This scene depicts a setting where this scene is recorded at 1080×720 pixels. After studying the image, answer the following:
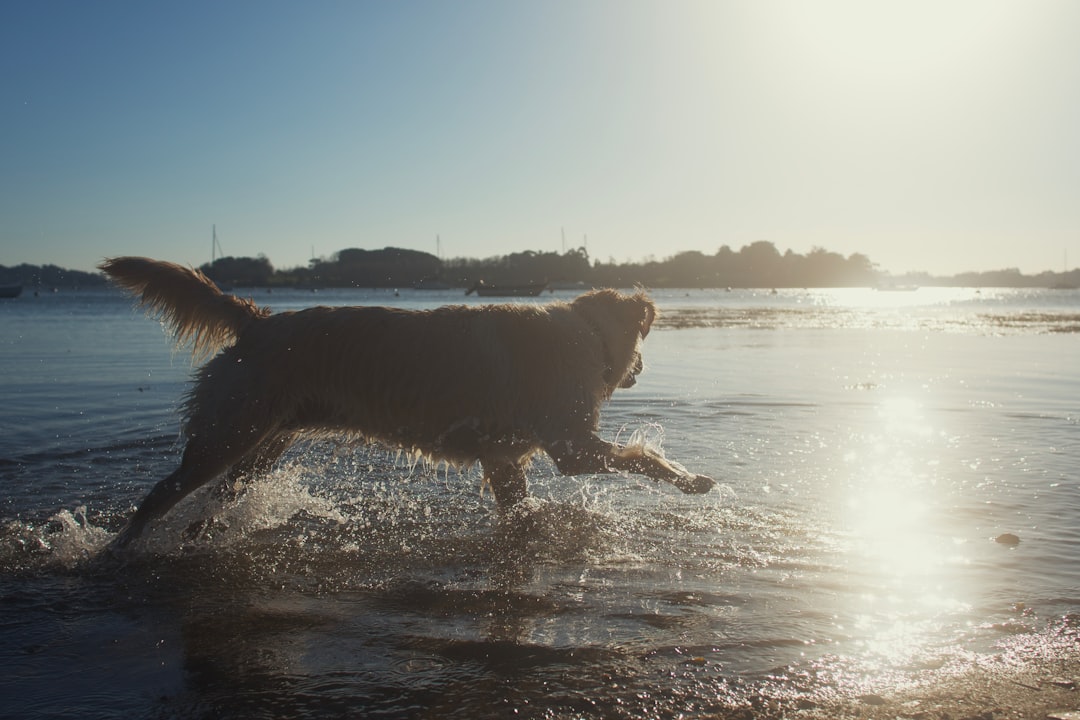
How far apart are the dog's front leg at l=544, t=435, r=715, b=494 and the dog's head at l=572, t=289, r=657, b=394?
2.72ft

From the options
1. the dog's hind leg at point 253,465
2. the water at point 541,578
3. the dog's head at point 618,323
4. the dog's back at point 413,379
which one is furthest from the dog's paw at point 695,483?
the dog's hind leg at point 253,465

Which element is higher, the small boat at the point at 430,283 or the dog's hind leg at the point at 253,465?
the small boat at the point at 430,283

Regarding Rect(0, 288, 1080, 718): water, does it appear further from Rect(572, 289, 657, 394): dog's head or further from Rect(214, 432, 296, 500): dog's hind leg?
Rect(572, 289, 657, 394): dog's head

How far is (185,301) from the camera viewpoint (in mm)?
5453

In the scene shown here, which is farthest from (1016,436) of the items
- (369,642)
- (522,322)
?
(369,642)

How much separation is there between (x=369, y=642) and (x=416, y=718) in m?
0.73

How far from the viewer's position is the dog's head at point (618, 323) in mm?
6043

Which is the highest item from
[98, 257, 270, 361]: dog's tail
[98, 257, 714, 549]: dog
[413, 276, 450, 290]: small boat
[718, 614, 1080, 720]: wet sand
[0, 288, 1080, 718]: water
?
[413, 276, 450, 290]: small boat

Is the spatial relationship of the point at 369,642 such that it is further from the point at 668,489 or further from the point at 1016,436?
the point at 1016,436

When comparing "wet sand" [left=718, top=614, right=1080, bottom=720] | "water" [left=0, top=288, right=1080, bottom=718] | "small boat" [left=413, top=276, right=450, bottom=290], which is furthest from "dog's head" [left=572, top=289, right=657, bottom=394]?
"small boat" [left=413, top=276, right=450, bottom=290]

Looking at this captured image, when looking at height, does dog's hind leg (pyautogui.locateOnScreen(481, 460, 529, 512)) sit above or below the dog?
below

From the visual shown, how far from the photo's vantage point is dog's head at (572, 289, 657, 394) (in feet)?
19.8

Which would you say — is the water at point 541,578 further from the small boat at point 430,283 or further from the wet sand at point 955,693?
the small boat at point 430,283

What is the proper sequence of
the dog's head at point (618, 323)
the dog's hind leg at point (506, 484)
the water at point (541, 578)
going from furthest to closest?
the dog's head at point (618, 323) < the dog's hind leg at point (506, 484) < the water at point (541, 578)
